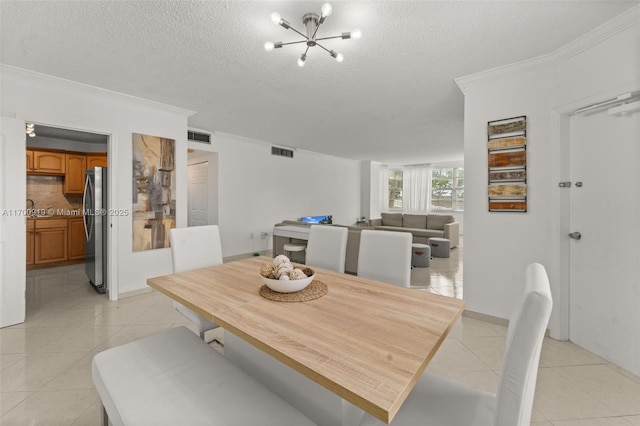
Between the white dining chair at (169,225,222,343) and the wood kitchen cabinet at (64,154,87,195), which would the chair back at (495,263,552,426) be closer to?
the white dining chair at (169,225,222,343)

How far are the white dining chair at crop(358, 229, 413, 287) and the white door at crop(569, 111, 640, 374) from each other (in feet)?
5.26

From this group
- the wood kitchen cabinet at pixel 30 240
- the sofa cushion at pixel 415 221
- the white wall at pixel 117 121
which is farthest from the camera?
the sofa cushion at pixel 415 221

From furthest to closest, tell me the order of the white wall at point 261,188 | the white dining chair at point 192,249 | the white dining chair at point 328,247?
the white wall at point 261,188 → the white dining chair at point 328,247 → the white dining chair at point 192,249

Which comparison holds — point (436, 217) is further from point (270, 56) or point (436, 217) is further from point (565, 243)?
point (270, 56)

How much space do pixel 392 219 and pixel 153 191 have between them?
244 inches

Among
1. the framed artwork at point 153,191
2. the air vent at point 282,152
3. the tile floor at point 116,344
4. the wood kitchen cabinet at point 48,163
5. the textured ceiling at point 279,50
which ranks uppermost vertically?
the air vent at point 282,152

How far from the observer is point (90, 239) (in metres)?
3.73

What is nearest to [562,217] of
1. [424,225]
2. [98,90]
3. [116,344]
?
[116,344]

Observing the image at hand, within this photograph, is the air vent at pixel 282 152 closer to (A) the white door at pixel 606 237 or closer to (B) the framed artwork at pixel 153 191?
(B) the framed artwork at pixel 153 191

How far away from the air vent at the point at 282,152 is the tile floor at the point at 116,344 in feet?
13.1

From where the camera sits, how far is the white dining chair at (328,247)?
91.4 inches

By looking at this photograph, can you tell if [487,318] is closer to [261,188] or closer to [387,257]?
[387,257]

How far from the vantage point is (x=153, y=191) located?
3.67 metres

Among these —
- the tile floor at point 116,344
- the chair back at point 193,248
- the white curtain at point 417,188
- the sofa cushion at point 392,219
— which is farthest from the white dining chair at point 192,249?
the white curtain at point 417,188
